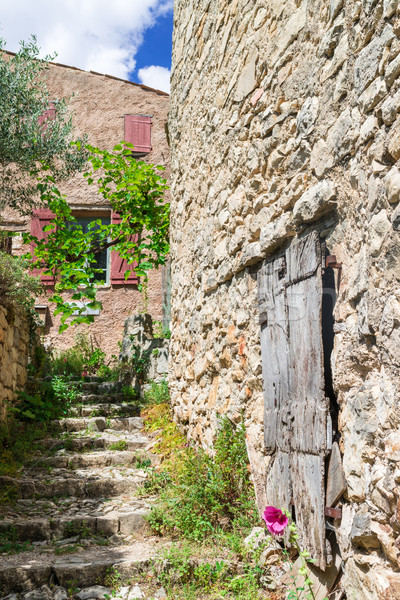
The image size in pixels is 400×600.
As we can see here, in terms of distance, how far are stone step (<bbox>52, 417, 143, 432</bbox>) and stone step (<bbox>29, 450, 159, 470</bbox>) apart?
708mm

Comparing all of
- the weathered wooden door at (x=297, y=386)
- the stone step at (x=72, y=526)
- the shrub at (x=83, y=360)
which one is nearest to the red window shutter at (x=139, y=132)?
the shrub at (x=83, y=360)

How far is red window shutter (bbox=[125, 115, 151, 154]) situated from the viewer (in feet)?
35.1

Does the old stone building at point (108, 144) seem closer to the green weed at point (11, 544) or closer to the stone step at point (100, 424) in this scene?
the stone step at point (100, 424)

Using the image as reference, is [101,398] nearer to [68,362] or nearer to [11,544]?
[68,362]

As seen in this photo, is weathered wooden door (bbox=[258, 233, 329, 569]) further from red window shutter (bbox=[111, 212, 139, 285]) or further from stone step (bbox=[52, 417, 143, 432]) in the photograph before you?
red window shutter (bbox=[111, 212, 139, 285])

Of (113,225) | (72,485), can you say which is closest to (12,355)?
(72,485)

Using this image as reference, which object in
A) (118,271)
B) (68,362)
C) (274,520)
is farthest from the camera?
(118,271)

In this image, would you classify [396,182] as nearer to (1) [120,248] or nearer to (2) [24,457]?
(2) [24,457]

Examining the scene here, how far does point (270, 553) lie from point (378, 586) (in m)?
1.12

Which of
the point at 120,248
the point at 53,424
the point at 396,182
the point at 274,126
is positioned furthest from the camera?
the point at 120,248

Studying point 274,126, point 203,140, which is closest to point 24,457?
point 203,140

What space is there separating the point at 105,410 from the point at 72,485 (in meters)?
2.04

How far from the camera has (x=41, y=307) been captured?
9.74 m

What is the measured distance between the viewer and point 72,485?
443 cm
